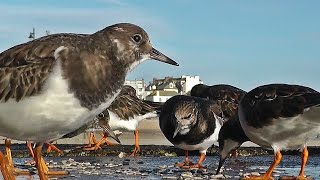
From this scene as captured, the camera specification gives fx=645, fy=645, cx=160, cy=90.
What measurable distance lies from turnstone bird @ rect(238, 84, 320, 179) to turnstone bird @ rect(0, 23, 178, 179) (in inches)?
71.0

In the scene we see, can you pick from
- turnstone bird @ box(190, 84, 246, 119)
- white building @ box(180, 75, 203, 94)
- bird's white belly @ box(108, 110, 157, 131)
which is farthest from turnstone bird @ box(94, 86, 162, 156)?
white building @ box(180, 75, 203, 94)

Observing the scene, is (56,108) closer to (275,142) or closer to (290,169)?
(275,142)

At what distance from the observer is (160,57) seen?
464cm

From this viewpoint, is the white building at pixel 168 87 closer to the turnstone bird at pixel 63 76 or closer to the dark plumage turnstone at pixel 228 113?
the dark plumage turnstone at pixel 228 113

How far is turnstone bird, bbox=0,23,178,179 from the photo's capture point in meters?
4.27

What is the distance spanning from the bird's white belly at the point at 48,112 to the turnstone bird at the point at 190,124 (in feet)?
11.2

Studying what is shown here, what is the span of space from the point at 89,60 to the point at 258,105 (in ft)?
7.66

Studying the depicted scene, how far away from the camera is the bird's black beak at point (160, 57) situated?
4.58 metres

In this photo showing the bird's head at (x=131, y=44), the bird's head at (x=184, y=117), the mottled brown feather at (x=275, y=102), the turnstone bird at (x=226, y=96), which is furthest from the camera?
the turnstone bird at (x=226, y=96)

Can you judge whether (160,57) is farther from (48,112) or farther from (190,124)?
(190,124)

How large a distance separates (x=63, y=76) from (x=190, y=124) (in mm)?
3832

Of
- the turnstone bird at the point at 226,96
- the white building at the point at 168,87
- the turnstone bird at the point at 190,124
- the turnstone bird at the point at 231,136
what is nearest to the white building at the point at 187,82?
the white building at the point at 168,87

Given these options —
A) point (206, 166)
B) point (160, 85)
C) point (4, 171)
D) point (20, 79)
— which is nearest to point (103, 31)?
point (20, 79)

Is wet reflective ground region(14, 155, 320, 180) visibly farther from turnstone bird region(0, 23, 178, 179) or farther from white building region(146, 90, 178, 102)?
white building region(146, 90, 178, 102)
